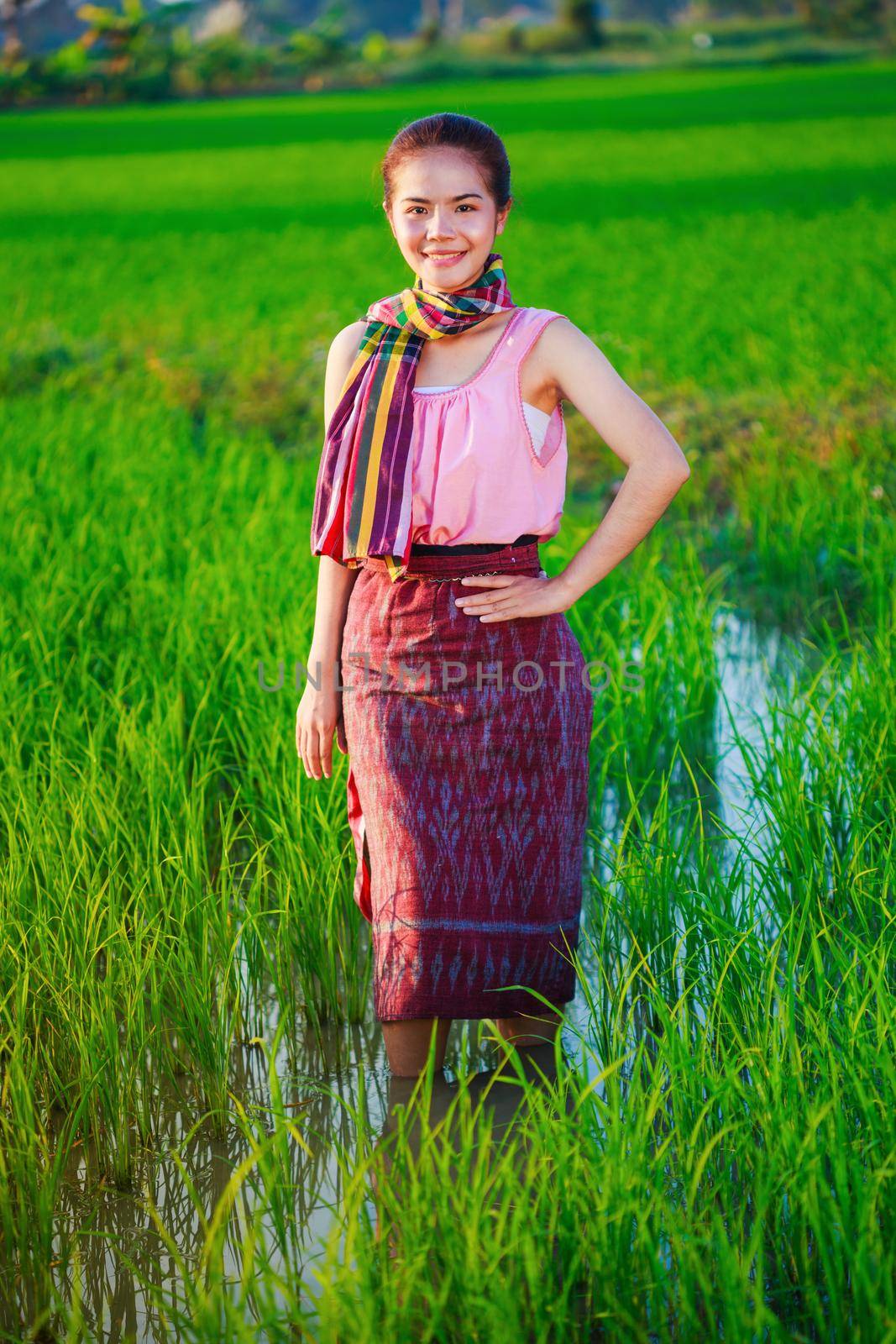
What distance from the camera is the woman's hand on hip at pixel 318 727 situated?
5.98ft

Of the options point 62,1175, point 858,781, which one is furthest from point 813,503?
point 62,1175

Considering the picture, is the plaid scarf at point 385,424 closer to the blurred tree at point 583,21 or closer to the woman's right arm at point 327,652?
the woman's right arm at point 327,652

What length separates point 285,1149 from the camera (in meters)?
1.48

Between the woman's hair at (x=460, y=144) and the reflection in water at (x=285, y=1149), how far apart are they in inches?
38.5

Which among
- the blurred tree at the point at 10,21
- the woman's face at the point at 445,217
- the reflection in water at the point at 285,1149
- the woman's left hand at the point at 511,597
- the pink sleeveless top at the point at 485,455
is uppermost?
the blurred tree at the point at 10,21

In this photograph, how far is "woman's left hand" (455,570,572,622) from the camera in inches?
65.9

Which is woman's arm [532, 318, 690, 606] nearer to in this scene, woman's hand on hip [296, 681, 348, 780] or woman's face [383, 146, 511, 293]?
woman's face [383, 146, 511, 293]

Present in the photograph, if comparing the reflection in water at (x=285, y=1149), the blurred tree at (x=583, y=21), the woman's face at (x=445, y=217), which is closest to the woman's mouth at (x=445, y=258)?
the woman's face at (x=445, y=217)

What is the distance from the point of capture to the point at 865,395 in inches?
193

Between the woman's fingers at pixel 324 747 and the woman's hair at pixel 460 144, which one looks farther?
the woman's fingers at pixel 324 747

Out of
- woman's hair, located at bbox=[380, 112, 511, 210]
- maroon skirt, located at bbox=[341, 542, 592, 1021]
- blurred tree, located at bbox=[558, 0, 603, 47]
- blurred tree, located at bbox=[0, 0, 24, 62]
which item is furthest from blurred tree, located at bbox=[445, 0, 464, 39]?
maroon skirt, located at bbox=[341, 542, 592, 1021]

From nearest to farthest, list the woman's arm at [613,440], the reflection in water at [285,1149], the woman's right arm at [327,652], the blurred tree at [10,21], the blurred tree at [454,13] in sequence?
the reflection in water at [285,1149], the woman's arm at [613,440], the woman's right arm at [327,652], the blurred tree at [10,21], the blurred tree at [454,13]

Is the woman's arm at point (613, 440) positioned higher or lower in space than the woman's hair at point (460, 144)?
lower

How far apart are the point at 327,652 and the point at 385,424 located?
0.34 m
